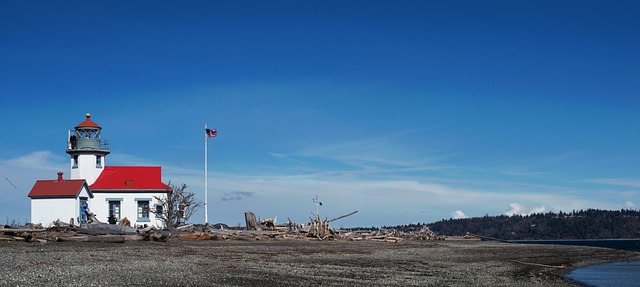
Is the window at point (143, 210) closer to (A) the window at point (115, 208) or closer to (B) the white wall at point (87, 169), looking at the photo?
(A) the window at point (115, 208)

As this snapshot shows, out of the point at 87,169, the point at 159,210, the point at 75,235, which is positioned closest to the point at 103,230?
the point at 75,235

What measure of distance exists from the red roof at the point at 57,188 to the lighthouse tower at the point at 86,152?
3.45 m

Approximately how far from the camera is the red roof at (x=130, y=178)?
58688 millimetres

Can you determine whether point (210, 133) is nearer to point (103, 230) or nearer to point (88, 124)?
point (88, 124)

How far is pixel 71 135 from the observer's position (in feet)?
201

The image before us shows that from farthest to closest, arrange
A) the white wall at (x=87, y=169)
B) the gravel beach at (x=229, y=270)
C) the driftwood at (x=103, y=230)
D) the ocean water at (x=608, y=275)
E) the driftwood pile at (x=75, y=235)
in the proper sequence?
the white wall at (x=87, y=169) < the driftwood at (x=103, y=230) < the driftwood pile at (x=75, y=235) < the ocean water at (x=608, y=275) < the gravel beach at (x=229, y=270)

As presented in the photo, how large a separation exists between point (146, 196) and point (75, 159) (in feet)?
23.0

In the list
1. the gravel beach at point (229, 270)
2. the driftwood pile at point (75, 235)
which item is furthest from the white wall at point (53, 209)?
the gravel beach at point (229, 270)

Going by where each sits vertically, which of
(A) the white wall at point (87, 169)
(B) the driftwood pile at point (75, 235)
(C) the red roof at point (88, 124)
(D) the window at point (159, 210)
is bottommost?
(B) the driftwood pile at point (75, 235)

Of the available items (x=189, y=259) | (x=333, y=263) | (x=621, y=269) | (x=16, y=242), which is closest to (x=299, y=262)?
(x=333, y=263)

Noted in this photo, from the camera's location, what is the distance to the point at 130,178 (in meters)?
59.4

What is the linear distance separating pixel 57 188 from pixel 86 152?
5.66 metres

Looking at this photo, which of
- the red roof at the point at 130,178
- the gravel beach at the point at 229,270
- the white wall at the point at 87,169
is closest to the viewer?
the gravel beach at the point at 229,270

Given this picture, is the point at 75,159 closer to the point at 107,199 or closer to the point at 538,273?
the point at 107,199
